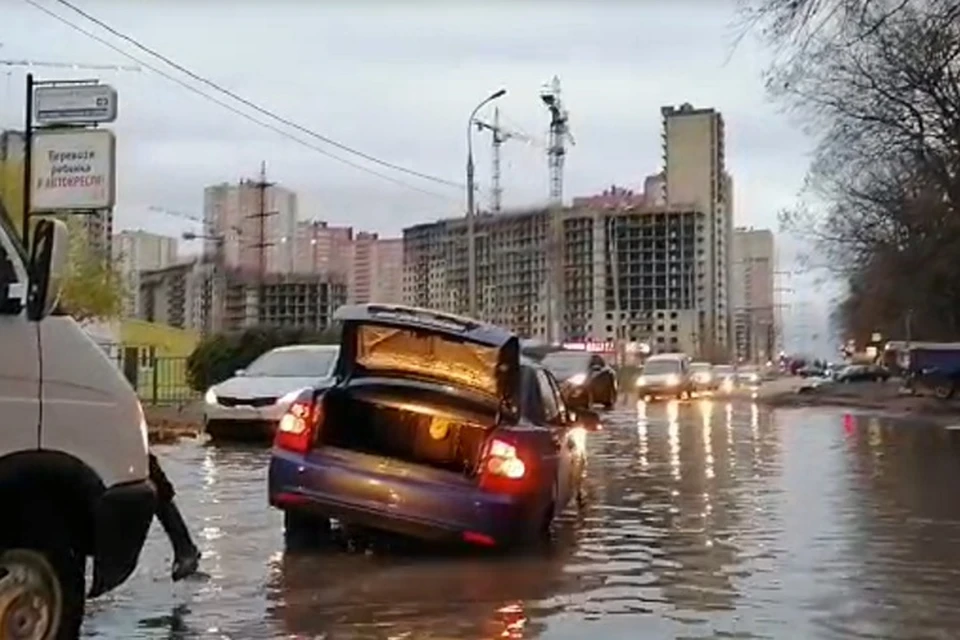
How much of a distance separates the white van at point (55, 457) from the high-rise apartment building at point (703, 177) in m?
79.8

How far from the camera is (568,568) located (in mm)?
9867

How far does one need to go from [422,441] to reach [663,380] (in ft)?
131

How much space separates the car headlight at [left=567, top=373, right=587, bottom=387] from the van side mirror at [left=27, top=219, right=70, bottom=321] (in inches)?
1052

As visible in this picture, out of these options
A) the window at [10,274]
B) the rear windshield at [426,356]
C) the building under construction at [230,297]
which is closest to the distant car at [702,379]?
the building under construction at [230,297]

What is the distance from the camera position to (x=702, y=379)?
60750 millimetres

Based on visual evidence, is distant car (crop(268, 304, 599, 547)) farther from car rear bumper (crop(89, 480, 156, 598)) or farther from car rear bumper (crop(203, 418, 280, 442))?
car rear bumper (crop(203, 418, 280, 442))

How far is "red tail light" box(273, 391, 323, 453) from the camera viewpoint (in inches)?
398

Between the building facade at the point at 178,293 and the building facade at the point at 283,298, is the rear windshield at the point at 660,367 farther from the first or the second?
the building facade at the point at 178,293

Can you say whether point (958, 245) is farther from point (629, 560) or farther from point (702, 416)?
point (629, 560)

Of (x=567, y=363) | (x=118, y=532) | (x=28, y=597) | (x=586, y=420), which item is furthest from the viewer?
(x=567, y=363)

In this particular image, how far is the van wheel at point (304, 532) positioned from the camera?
10664 millimetres

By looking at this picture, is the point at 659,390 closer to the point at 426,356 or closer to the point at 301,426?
the point at 426,356

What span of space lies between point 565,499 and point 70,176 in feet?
49.7

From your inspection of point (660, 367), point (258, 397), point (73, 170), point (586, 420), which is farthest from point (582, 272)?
point (586, 420)
